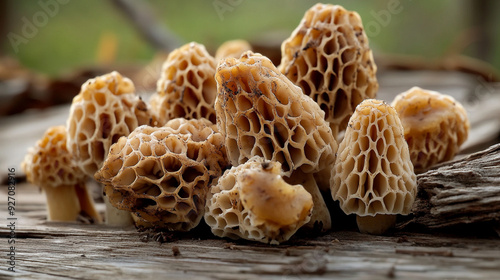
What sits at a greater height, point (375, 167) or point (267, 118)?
point (267, 118)

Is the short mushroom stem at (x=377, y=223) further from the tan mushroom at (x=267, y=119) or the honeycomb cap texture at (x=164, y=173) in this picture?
the honeycomb cap texture at (x=164, y=173)

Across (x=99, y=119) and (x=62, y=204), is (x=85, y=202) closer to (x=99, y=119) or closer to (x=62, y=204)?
(x=62, y=204)

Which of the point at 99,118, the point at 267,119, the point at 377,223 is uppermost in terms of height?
the point at 99,118

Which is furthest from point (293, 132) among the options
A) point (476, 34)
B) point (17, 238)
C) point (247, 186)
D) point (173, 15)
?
point (173, 15)

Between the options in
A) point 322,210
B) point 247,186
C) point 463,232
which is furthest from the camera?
point 322,210

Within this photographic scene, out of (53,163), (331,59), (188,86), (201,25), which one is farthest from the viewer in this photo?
(201,25)

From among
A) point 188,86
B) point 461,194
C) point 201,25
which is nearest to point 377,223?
point 461,194

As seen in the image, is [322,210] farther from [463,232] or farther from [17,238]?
[17,238]
